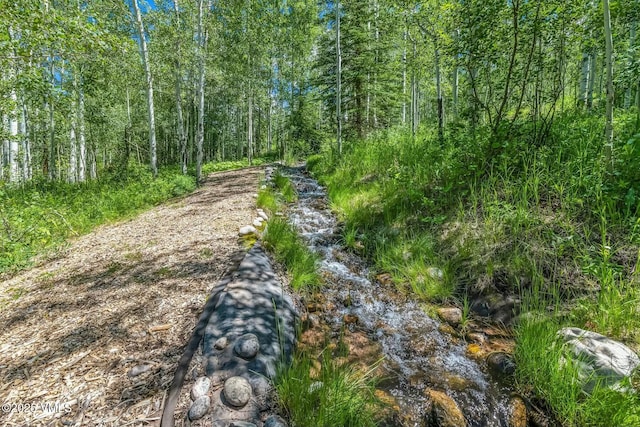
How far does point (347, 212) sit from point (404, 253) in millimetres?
2023

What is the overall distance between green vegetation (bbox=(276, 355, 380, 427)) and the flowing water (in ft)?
1.53

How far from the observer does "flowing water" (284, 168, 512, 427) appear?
2100 mm

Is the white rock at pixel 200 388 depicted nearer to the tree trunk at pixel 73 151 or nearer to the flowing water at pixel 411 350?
the flowing water at pixel 411 350

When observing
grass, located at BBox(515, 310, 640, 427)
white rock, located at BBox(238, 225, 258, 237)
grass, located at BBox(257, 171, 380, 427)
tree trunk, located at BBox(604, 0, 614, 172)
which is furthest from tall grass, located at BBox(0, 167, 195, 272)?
tree trunk, located at BBox(604, 0, 614, 172)

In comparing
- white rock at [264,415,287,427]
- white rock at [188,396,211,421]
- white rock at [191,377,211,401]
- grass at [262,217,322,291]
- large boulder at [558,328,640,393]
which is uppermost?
grass at [262,217,322,291]

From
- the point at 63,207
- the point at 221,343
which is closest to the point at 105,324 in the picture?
the point at 221,343

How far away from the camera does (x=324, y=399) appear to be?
170cm

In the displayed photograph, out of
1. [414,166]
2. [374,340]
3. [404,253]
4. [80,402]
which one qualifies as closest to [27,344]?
[80,402]

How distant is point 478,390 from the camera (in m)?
2.21

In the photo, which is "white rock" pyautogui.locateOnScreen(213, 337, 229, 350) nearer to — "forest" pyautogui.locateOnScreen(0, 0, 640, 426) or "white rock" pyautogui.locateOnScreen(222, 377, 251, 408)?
"white rock" pyautogui.locateOnScreen(222, 377, 251, 408)

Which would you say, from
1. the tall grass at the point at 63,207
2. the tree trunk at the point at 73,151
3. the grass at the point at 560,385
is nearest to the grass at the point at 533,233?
the grass at the point at 560,385

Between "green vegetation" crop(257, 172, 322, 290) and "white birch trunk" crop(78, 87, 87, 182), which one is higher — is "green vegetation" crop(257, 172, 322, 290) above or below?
below

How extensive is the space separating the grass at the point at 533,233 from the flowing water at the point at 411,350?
262 mm

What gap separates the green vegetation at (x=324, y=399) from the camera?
165 centimetres
